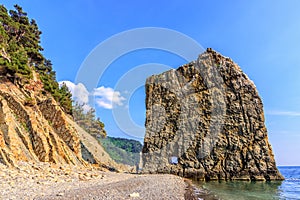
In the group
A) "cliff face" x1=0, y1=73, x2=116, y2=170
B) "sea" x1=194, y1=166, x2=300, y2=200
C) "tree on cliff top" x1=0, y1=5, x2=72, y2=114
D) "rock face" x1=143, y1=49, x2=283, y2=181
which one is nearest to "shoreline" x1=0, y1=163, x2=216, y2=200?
"cliff face" x1=0, y1=73, x2=116, y2=170

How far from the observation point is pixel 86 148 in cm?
3509

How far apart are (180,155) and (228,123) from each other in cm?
860

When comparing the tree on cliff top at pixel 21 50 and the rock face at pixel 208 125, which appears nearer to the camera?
the tree on cliff top at pixel 21 50

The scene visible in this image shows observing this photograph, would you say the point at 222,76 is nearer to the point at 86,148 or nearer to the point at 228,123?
the point at 228,123

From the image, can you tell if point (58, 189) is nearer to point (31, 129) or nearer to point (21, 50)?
point (31, 129)

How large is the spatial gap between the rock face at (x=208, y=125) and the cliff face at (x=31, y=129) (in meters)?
11.9

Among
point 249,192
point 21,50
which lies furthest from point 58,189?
point 21,50

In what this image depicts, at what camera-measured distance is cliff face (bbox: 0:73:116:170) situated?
17872 millimetres

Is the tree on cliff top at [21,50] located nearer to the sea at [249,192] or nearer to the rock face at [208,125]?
the rock face at [208,125]

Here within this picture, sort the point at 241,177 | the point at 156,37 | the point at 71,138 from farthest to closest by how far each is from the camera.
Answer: the point at 156,37 < the point at 241,177 < the point at 71,138

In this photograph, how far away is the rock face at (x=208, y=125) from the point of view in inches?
1287

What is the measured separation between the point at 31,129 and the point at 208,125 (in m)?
Answer: 24.2

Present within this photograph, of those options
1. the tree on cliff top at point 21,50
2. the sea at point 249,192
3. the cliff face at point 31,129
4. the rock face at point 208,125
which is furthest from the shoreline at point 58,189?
the rock face at point 208,125

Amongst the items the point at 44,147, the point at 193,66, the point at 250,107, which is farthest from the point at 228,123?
the point at 44,147
